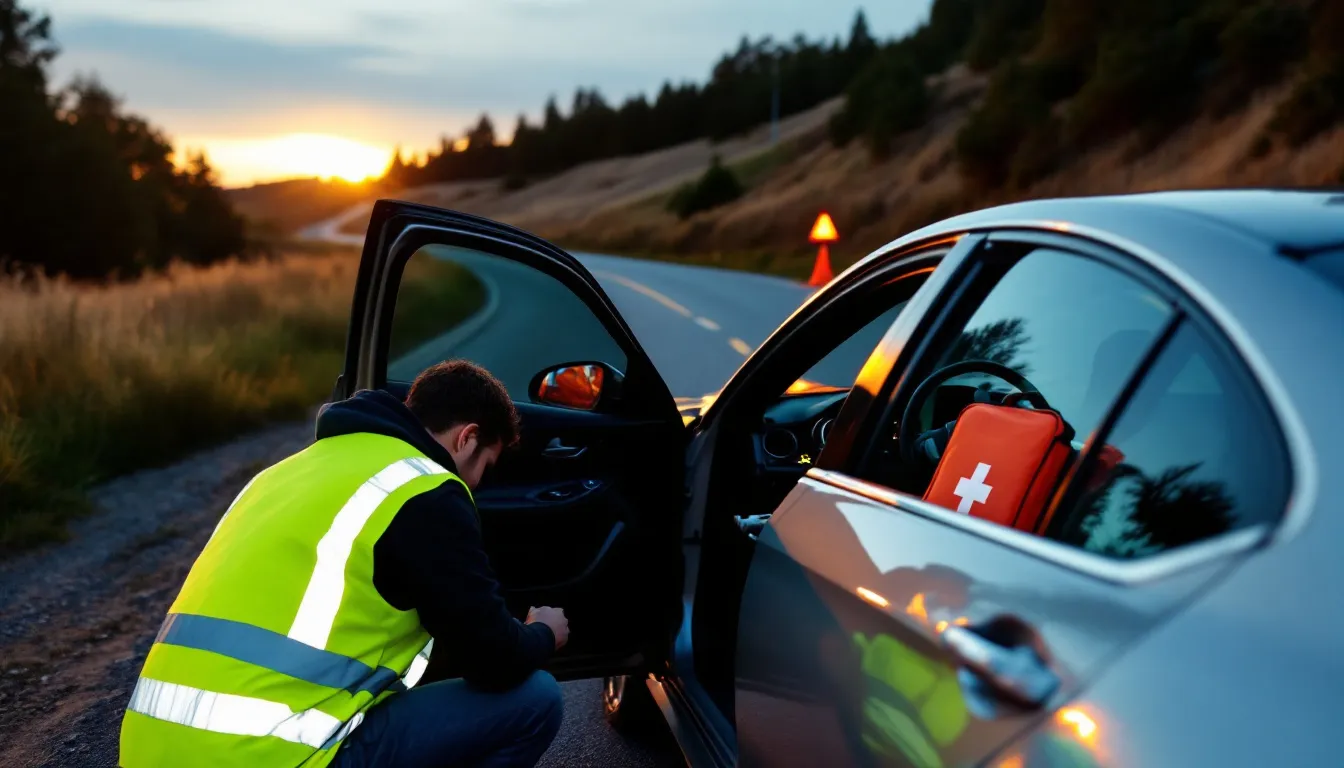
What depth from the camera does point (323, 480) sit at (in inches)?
88.7

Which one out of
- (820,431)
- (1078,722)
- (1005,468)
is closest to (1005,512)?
(1005,468)

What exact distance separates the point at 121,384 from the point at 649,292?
54.5 ft

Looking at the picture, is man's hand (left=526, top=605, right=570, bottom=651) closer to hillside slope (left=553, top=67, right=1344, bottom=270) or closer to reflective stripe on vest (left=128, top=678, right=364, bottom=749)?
reflective stripe on vest (left=128, top=678, right=364, bottom=749)

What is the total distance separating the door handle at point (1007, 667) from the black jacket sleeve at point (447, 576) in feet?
3.47

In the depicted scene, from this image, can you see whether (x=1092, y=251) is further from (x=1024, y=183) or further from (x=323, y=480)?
(x=1024, y=183)

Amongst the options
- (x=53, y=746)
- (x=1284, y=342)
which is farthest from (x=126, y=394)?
(x=1284, y=342)

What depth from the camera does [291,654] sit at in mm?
2148

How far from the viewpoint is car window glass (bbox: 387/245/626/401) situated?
1298 cm

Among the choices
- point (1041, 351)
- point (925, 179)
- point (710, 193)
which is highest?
point (925, 179)

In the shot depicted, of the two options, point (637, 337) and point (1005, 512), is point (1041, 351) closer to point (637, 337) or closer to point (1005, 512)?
point (1005, 512)

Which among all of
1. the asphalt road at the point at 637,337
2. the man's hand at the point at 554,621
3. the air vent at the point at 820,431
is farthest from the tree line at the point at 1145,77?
the man's hand at the point at 554,621

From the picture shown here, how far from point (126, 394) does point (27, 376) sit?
0.78 metres

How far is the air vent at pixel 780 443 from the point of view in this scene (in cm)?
366

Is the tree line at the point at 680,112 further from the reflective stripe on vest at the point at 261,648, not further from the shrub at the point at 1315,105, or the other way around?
the reflective stripe on vest at the point at 261,648
